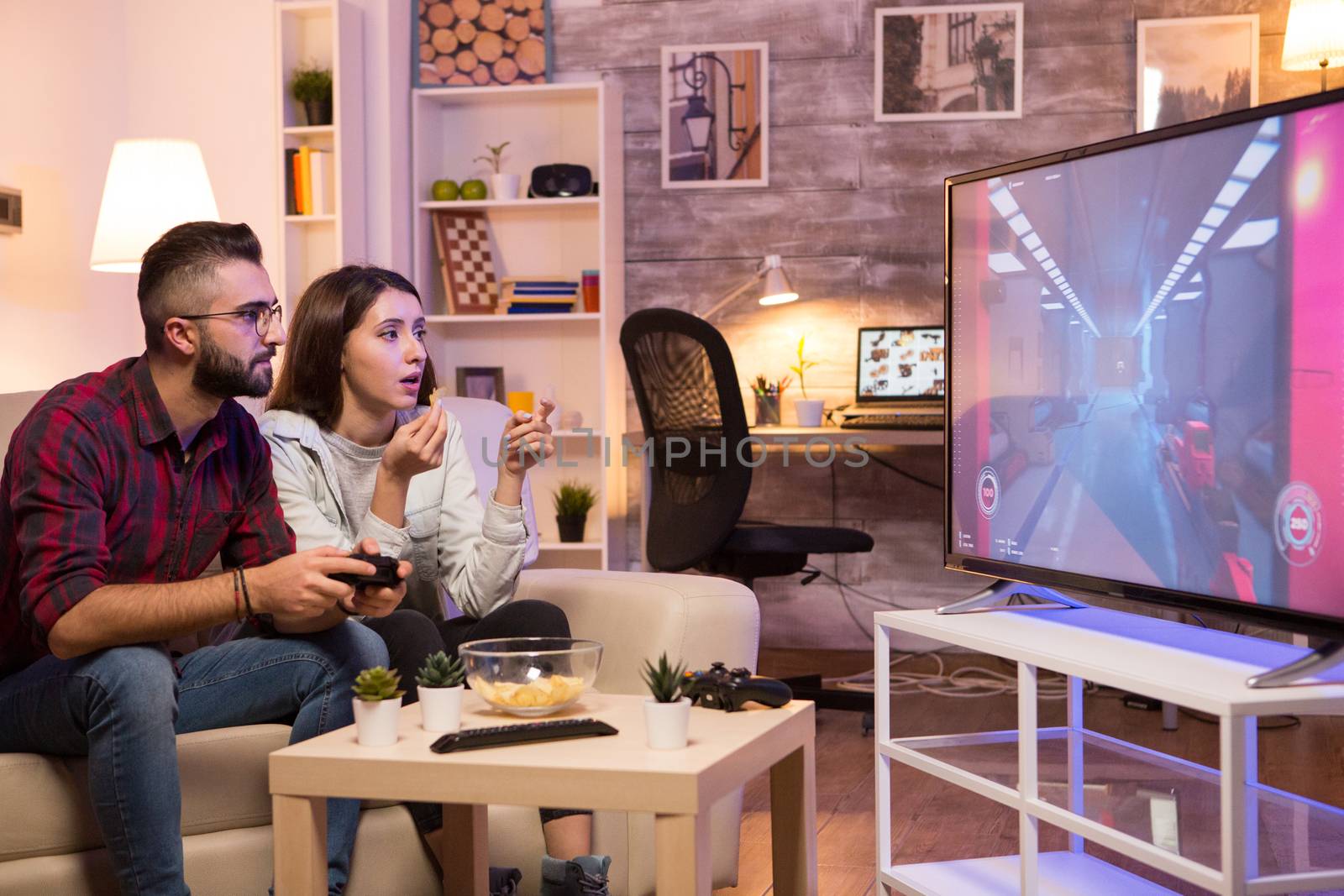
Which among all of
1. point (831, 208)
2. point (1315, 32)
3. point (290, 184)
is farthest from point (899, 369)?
point (290, 184)

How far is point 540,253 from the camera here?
464cm

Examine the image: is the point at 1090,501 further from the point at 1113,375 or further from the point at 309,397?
the point at 309,397

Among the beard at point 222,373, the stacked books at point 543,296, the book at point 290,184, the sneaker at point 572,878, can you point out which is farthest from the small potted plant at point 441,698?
the book at point 290,184

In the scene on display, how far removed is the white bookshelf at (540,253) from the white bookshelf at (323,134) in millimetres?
240

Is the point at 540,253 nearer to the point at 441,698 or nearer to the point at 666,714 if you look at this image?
the point at 441,698

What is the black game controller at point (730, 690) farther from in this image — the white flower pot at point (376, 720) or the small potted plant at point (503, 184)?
the small potted plant at point (503, 184)

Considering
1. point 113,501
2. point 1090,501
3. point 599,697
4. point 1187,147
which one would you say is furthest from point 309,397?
point 1187,147

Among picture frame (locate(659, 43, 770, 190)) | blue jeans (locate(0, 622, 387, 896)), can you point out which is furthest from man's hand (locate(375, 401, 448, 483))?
picture frame (locate(659, 43, 770, 190))

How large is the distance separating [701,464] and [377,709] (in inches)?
80.2

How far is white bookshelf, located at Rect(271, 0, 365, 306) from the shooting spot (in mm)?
4273

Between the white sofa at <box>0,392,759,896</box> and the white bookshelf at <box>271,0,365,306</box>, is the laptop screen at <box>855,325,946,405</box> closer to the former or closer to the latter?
the white bookshelf at <box>271,0,365,306</box>

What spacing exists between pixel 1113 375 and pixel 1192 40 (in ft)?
9.62

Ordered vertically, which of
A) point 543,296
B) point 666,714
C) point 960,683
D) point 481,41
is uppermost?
point 481,41

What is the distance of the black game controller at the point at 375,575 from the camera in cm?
165
